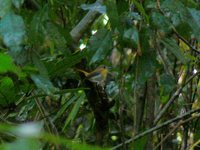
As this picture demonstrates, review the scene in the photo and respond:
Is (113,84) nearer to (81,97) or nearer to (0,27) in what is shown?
(81,97)

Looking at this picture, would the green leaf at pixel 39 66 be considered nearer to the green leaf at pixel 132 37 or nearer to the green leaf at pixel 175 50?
the green leaf at pixel 132 37

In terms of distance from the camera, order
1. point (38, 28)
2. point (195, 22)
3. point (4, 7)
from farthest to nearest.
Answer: point (195, 22) → point (38, 28) → point (4, 7)

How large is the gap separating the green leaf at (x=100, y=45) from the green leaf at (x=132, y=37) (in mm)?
60

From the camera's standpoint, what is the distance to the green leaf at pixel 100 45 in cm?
112

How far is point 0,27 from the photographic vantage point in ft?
3.04

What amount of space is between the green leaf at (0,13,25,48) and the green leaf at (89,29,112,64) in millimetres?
236

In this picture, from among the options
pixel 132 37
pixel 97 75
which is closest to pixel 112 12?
pixel 132 37

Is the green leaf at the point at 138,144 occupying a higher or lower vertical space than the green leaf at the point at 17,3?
lower

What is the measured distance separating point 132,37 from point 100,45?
98 mm

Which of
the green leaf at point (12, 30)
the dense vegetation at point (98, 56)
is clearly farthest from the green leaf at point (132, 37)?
the green leaf at point (12, 30)

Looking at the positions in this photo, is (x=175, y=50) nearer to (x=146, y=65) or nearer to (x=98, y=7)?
(x=146, y=65)

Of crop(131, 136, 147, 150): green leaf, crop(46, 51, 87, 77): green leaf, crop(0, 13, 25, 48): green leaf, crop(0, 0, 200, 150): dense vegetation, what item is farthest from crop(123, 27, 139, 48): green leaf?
crop(131, 136, 147, 150): green leaf

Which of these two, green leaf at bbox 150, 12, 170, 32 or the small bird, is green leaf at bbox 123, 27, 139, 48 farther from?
the small bird

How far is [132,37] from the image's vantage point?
1.06 metres
